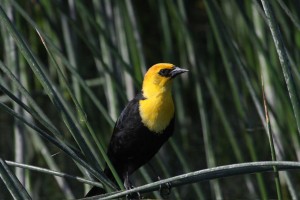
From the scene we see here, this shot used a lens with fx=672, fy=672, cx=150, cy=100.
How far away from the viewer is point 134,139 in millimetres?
2512

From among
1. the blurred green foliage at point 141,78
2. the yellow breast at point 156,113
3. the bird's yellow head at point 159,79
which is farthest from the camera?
the bird's yellow head at point 159,79

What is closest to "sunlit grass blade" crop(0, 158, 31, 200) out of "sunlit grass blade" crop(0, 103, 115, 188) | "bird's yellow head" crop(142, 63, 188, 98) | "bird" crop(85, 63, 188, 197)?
"sunlit grass blade" crop(0, 103, 115, 188)

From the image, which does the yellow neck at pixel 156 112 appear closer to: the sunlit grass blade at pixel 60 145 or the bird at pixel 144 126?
the bird at pixel 144 126

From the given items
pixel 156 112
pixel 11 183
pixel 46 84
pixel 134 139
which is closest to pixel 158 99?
pixel 156 112

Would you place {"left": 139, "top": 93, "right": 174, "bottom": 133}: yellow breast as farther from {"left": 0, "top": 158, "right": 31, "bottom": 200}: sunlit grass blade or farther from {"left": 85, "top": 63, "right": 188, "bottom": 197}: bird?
{"left": 0, "top": 158, "right": 31, "bottom": 200}: sunlit grass blade

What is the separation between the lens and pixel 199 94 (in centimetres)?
296

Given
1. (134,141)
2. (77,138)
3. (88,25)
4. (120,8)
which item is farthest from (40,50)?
(77,138)

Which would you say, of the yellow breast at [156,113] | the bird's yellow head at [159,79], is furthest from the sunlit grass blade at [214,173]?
the bird's yellow head at [159,79]

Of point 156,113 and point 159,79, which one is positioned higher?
point 159,79

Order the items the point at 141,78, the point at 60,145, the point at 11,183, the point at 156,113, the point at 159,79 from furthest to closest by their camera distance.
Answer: the point at 141,78, the point at 159,79, the point at 156,113, the point at 60,145, the point at 11,183

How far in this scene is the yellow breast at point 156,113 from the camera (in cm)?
247

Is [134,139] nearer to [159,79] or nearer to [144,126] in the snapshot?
[144,126]

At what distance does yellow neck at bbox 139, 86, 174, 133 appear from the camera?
97.4 inches

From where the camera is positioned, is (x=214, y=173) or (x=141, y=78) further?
(x=141, y=78)
